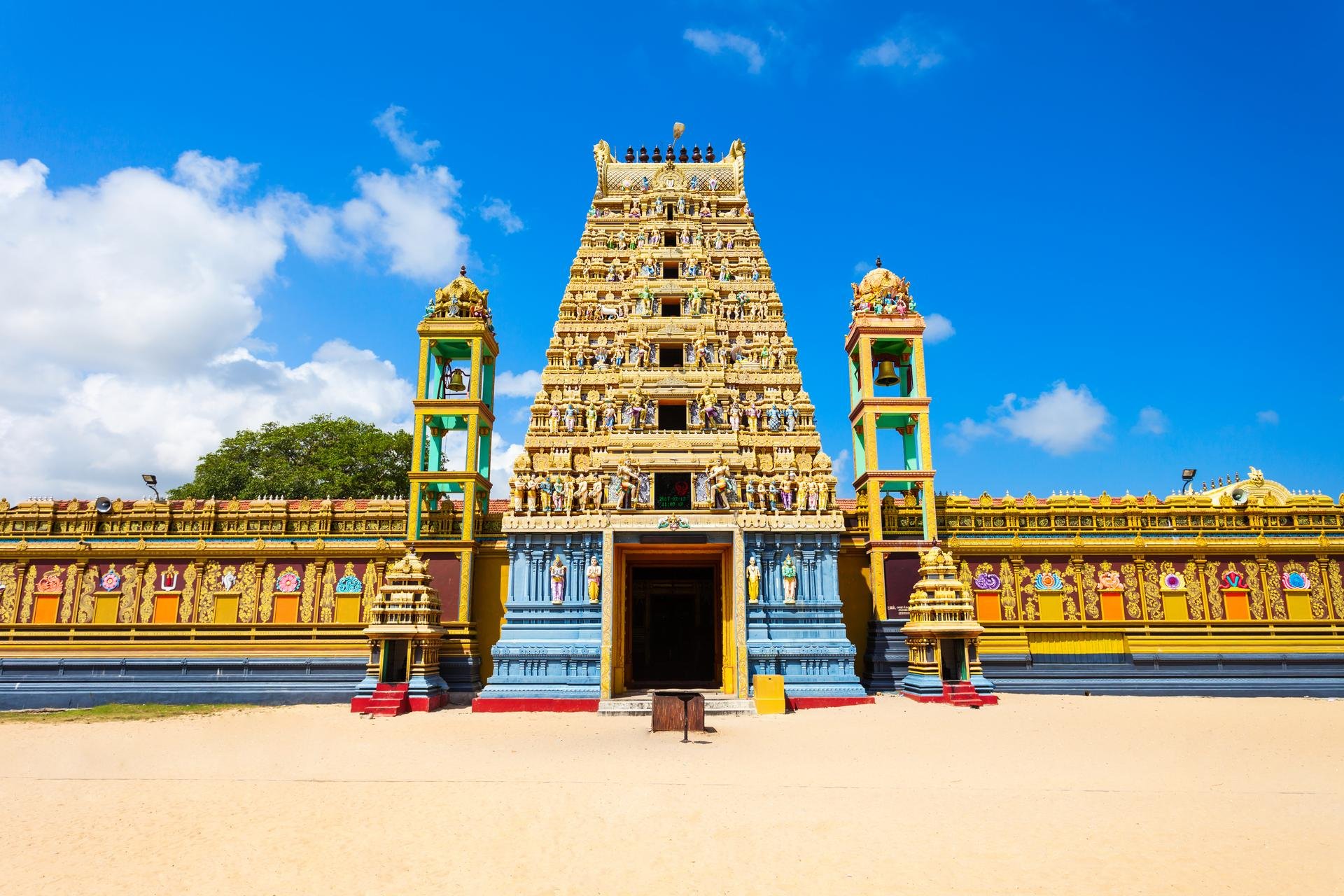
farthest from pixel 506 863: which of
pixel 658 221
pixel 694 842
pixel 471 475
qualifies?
pixel 658 221

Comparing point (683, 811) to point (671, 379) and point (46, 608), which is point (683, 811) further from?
point (46, 608)

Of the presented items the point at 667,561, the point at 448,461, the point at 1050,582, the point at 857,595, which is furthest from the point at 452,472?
the point at 1050,582

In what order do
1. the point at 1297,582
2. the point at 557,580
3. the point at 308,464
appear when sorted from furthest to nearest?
1. the point at 308,464
2. the point at 1297,582
3. the point at 557,580

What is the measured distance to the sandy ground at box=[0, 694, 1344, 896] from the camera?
7.00 m

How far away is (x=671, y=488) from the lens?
69.2ft

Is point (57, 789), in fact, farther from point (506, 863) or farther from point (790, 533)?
point (790, 533)

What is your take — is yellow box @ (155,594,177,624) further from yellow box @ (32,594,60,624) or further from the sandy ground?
the sandy ground

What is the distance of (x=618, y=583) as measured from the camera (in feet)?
66.7

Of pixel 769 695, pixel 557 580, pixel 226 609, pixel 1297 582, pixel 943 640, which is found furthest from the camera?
pixel 1297 582

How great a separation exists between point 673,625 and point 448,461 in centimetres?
946

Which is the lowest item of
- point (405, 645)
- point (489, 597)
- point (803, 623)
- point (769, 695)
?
point (769, 695)

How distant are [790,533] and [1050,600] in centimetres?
831

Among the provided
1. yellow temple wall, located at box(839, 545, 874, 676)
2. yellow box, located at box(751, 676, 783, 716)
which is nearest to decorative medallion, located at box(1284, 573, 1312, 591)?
yellow temple wall, located at box(839, 545, 874, 676)

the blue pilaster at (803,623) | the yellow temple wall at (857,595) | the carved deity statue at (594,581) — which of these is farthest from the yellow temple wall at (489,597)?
the yellow temple wall at (857,595)
